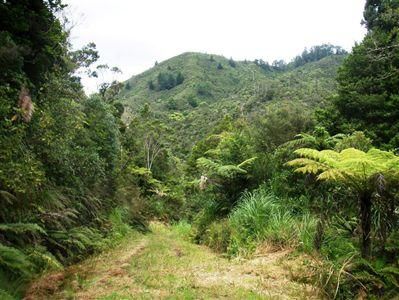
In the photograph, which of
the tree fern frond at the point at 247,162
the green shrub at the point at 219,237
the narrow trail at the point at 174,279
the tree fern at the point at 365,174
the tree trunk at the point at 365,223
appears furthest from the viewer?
the tree fern frond at the point at 247,162

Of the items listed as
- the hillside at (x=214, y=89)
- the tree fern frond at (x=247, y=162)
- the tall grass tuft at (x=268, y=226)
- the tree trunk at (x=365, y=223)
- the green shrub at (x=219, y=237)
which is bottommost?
the green shrub at (x=219, y=237)

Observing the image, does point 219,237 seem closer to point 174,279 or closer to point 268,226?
point 268,226

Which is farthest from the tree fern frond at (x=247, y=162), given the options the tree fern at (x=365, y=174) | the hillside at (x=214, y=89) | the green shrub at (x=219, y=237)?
the hillside at (x=214, y=89)

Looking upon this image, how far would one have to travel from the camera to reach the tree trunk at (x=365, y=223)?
21.1ft

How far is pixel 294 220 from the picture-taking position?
950 cm

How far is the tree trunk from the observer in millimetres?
6445

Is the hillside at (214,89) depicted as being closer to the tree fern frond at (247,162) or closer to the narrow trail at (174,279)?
the tree fern frond at (247,162)

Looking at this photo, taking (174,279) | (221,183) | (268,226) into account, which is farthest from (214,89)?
(174,279)

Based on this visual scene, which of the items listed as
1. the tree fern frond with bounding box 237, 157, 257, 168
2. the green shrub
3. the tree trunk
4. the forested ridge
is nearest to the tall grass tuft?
the forested ridge

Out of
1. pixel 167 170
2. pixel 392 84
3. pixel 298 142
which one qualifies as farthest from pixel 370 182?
pixel 167 170

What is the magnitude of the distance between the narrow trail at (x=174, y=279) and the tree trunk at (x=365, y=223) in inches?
41.6

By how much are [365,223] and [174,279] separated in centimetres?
312

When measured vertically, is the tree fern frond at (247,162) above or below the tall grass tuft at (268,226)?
above

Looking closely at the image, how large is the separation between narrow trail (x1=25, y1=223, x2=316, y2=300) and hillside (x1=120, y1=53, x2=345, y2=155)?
29764 millimetres
